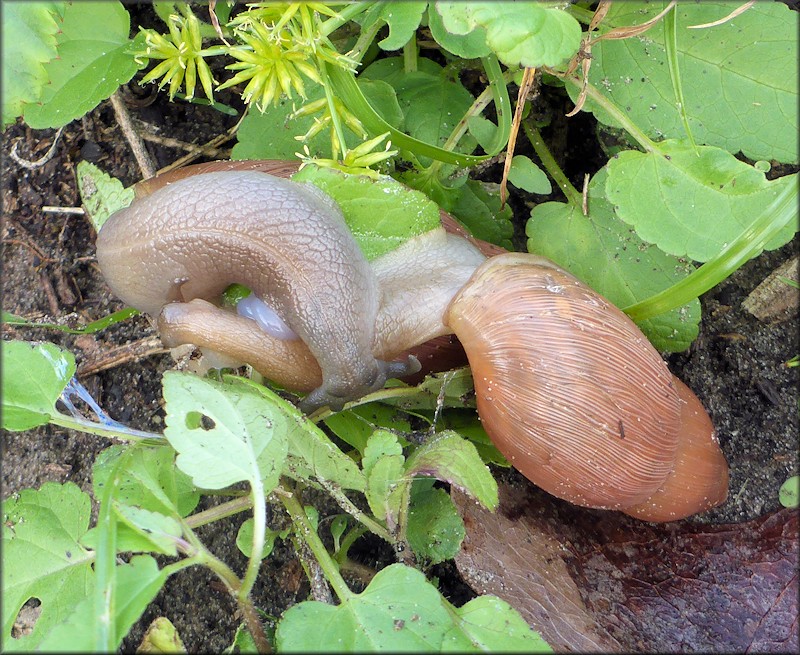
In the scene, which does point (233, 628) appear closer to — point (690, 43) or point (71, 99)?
point (71, 99)

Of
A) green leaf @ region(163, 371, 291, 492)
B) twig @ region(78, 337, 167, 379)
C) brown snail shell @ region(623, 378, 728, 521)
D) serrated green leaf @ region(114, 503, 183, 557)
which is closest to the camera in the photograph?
serrated green leaf @ region(114, 503, 183, 557)

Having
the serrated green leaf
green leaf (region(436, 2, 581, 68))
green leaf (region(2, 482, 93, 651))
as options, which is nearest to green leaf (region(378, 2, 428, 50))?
green leaf (region(436, 2, 581, 68))

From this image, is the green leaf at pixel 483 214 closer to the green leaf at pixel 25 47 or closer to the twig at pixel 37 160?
the green leaf at pixel 25 47

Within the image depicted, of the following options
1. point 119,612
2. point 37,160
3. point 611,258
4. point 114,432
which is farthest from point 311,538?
point 37,160

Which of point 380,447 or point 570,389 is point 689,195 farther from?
point 380,447

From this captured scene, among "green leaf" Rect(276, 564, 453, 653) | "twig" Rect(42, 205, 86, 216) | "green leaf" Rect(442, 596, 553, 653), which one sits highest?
"twig" Rect(42, 205, 86, 216)

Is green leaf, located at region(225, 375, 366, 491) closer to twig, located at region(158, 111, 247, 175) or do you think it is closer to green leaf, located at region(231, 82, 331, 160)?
green leaf, located at region(231, 82, 331, 160)
